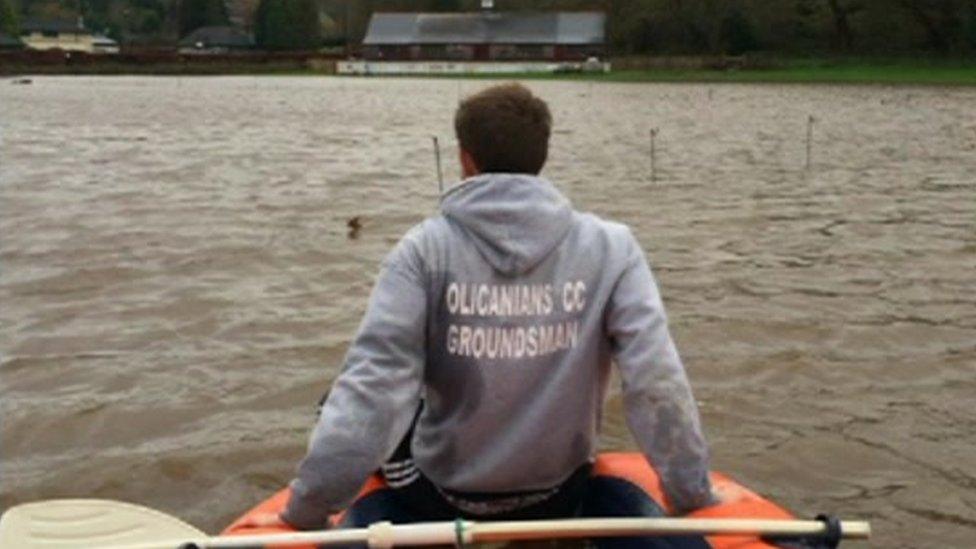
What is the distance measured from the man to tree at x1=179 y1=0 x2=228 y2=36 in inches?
6357

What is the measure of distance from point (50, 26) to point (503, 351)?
594 feet

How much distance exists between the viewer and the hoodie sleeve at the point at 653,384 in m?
4.09

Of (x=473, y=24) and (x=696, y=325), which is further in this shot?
(x=473, y=24)

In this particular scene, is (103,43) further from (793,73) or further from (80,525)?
(80,525)

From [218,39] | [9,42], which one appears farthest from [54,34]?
[218,39]

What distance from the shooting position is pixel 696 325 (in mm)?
11023

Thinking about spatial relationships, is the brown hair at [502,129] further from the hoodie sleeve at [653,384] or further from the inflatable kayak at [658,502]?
the inflatable kayak at [658,502]

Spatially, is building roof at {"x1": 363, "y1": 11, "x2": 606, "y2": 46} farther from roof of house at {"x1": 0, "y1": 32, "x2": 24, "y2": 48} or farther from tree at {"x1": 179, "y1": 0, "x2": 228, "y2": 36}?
roof of house at {"x1": 0, "y1": 32, "x2": 24, "y2": 48}

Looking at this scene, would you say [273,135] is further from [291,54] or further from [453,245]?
[291,54]

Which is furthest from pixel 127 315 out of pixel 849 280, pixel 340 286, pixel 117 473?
pixel 849 280

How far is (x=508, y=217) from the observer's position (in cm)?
403

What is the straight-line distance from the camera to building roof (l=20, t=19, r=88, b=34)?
172 m

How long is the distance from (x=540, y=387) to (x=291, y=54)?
135m

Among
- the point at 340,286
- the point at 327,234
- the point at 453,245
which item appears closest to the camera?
the point at 453,245
